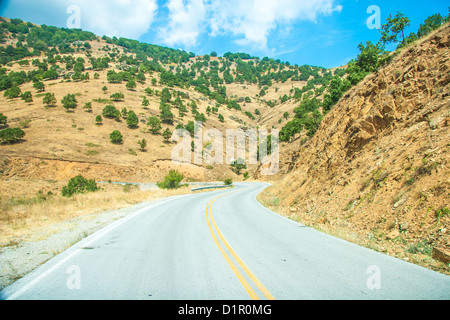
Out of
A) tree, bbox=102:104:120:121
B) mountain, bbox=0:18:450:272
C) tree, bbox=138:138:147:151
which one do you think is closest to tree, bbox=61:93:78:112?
mountain, bbox=0:18:450:272

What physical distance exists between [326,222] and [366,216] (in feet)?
6.20

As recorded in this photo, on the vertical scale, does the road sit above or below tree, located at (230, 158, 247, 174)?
below

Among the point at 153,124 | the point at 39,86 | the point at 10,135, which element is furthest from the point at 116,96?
the point at 10,135

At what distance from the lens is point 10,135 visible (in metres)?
37.3

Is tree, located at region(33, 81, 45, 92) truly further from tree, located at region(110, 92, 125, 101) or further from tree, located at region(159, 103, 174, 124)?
tree, located at region(159, 103, 174, 124)

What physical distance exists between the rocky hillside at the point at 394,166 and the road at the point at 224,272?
1.42 meters

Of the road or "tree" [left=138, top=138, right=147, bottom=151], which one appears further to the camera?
"tree" [left=138, top=138, right=147, bottom=151]

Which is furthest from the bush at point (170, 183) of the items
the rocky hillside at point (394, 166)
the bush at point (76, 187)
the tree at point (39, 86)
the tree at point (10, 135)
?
the tree at point (39, 86)

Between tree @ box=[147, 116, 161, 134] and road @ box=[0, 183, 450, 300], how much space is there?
54521 mm

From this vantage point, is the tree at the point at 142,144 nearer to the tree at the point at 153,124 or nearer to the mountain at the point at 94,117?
the mountain at the point at 94,117

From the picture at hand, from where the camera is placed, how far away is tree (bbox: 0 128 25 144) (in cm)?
3712

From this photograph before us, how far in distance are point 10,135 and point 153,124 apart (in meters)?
27.6

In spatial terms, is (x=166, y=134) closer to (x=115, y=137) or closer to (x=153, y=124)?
(x=153, y=124)

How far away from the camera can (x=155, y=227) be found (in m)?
9.19
